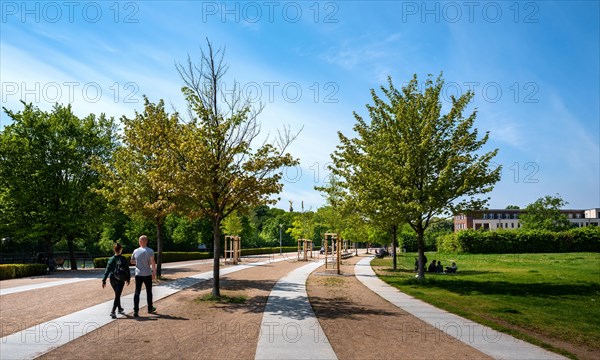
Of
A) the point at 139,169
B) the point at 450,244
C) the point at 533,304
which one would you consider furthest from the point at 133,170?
the point at 450,244

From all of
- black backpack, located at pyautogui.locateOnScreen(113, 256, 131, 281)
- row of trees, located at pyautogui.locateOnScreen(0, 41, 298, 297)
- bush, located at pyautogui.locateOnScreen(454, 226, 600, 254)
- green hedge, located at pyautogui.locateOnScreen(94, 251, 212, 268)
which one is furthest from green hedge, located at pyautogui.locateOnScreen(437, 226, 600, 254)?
black backpack, located at pyautogui.locateOnScreen(113, 256, 131, 281)

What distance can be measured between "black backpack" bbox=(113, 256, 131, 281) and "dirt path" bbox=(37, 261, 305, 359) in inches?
40.7

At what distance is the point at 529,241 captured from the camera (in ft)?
184

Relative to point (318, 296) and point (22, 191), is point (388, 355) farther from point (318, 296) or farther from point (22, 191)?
point (22, 191)

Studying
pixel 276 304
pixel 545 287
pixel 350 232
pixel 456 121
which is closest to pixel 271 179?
pixel 276 304

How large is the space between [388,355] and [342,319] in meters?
3.12

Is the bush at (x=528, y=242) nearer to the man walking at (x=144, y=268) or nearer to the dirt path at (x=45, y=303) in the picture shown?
the dirt path at (x=45, y=303)

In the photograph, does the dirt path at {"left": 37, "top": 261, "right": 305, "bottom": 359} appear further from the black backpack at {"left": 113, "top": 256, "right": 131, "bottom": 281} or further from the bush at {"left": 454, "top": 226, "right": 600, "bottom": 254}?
the bush at {"left": 454, "top": 226, "right": 600, "bottom": 254}

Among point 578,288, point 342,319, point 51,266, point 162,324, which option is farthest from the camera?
point 51,266

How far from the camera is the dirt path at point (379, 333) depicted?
718 cm

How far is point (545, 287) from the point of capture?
17.5m

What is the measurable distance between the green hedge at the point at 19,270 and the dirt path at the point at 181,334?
13.6 meters

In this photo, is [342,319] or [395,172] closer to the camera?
[342,319]

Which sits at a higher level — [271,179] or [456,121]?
[456,121]
